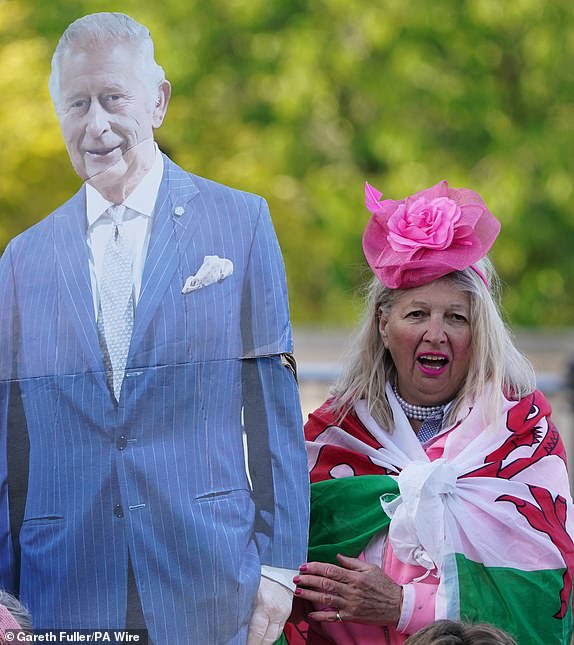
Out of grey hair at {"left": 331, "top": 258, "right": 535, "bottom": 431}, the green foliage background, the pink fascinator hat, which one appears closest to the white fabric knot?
grey hair at {"left": 331, "top": 258, "right": 535, "bottom": 431}

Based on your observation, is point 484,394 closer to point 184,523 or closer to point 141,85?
point 184,523

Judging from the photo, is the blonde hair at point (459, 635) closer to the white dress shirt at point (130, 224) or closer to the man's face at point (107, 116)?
the white dress shirt at point (130, 224)

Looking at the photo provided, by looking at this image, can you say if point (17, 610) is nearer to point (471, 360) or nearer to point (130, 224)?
point (130, 224)

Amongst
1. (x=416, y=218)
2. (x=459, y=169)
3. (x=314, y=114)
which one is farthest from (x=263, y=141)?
(x=416, y=218)

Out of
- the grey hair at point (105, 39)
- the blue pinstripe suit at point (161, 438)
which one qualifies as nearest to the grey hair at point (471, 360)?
the blue pinstripe suit at point (161, 438)

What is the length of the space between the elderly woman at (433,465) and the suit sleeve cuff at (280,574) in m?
0.14

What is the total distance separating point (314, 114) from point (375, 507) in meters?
8.61

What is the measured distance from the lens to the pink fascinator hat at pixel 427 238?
3004mm

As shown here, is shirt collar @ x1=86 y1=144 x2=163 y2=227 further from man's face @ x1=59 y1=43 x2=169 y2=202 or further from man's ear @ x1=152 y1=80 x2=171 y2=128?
man's ear @ x1=152 y1=80 x2=171 y2=128

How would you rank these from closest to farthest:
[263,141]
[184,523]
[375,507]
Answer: [184,523], [375,507], [263,141]

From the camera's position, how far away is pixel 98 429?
8.42 ft

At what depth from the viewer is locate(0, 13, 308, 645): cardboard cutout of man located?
2545mm

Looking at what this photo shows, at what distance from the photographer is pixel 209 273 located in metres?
2.61

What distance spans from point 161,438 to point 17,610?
475 millimetres
